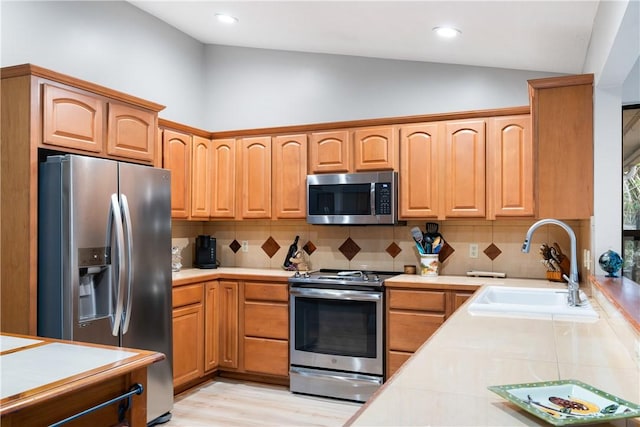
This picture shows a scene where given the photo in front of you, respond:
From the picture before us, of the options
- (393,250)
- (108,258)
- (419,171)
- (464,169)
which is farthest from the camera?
(393,250)

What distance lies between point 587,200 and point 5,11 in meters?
3.65

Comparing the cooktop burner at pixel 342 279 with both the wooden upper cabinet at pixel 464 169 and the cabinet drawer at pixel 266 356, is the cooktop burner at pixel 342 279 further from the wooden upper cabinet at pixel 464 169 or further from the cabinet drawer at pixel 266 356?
the wooden upper cabinet at pixel 464 169

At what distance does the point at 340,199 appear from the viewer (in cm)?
396

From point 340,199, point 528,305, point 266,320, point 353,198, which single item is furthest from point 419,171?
point 266,320

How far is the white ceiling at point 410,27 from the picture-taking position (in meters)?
2.68

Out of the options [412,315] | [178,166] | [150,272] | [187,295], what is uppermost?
[178,166]

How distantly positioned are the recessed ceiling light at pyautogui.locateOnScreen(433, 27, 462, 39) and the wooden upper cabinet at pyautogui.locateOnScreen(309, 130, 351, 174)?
109 cm

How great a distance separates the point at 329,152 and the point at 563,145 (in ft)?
5.83

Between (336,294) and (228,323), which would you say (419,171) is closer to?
(336,294)

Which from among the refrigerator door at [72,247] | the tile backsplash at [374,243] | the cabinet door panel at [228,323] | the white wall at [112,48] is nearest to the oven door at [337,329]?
the cabinet door panel at [228,323]

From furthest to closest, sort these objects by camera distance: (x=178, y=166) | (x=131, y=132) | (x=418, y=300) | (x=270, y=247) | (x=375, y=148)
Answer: (x=270, y=247)
(x=178, y=166)
(x=375, y=148)
(x=418, y=300)
(x=131, y=132)

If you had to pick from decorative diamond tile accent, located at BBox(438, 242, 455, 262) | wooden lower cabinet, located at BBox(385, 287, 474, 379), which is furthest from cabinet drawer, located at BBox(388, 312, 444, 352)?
decorative diamond tile accent, located at BBox(438, 242, 455, 262)

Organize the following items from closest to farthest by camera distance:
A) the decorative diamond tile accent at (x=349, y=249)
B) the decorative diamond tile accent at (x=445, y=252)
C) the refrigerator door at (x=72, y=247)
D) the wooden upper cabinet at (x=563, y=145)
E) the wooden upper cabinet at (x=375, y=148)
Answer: the refrigerator door at (x=72, y=247), the wooden upper cabinet at (x=563, y=145), the wooden upper cabinet at (x=375, y=148), the decorative diamond tile accent at (x=445, y=252), the decorative diamond tile accent at (x=349, y=249)

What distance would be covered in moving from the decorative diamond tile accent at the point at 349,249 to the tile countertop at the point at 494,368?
2.13 metres
